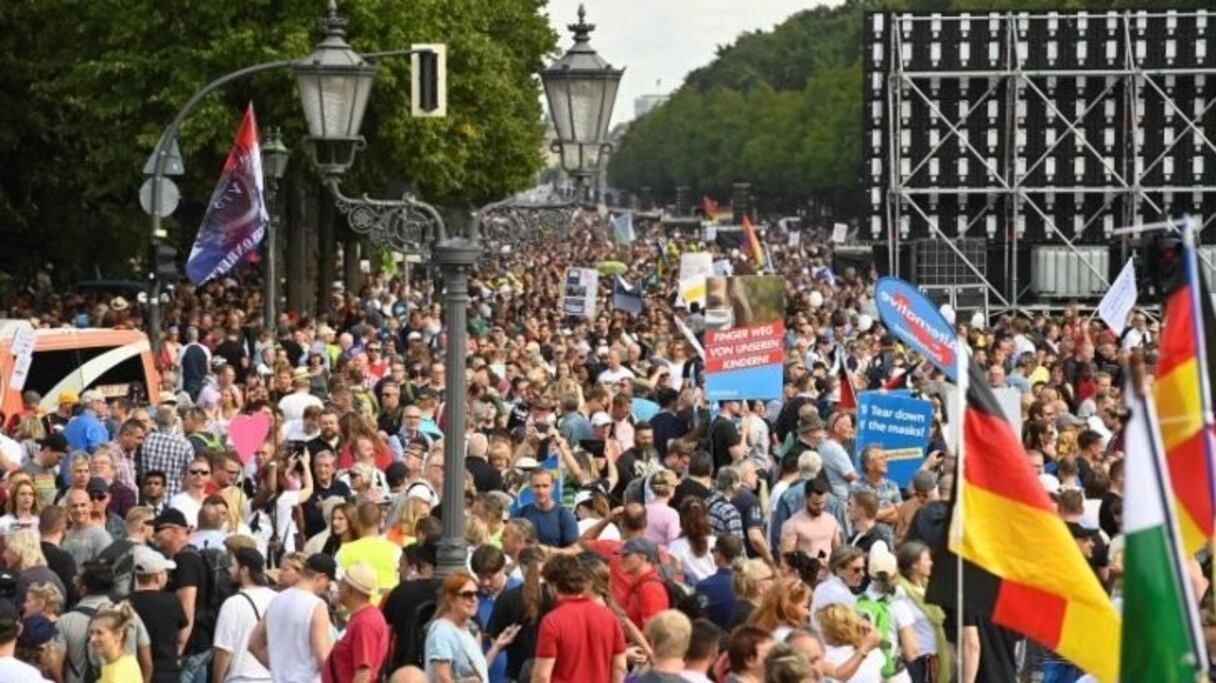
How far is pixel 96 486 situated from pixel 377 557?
257 cm

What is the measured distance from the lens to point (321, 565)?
45.6 feet

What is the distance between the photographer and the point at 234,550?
14844 millimetres

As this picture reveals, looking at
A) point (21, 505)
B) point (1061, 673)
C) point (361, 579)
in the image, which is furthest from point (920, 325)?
point (361, 579)

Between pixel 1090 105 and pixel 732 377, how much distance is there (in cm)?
2728

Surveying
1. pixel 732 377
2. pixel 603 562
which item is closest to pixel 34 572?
pixel 603 562

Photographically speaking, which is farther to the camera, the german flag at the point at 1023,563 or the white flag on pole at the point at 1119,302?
the white flag on pole at the point at 1119,302

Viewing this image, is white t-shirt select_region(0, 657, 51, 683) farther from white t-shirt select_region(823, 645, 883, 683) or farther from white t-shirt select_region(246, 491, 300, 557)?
white t-shirt select_region(246, 491, 300, 557)

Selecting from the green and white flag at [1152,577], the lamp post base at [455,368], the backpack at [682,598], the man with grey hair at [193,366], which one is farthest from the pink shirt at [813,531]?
the man with grey hair at [193,366]

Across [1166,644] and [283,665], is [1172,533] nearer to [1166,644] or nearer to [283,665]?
[1166,644]

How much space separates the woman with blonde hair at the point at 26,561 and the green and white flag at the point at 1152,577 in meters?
7.20

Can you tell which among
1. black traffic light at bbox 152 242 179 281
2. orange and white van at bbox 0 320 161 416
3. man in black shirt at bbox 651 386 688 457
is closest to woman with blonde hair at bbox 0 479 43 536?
man in black shirt at bbox 651 386 688 457

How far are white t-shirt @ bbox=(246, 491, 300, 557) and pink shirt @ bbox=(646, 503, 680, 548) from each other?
2135 mm

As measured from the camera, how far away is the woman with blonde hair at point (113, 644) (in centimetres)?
1362

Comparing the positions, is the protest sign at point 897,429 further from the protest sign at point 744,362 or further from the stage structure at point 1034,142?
the stage structure at point 1034,142
